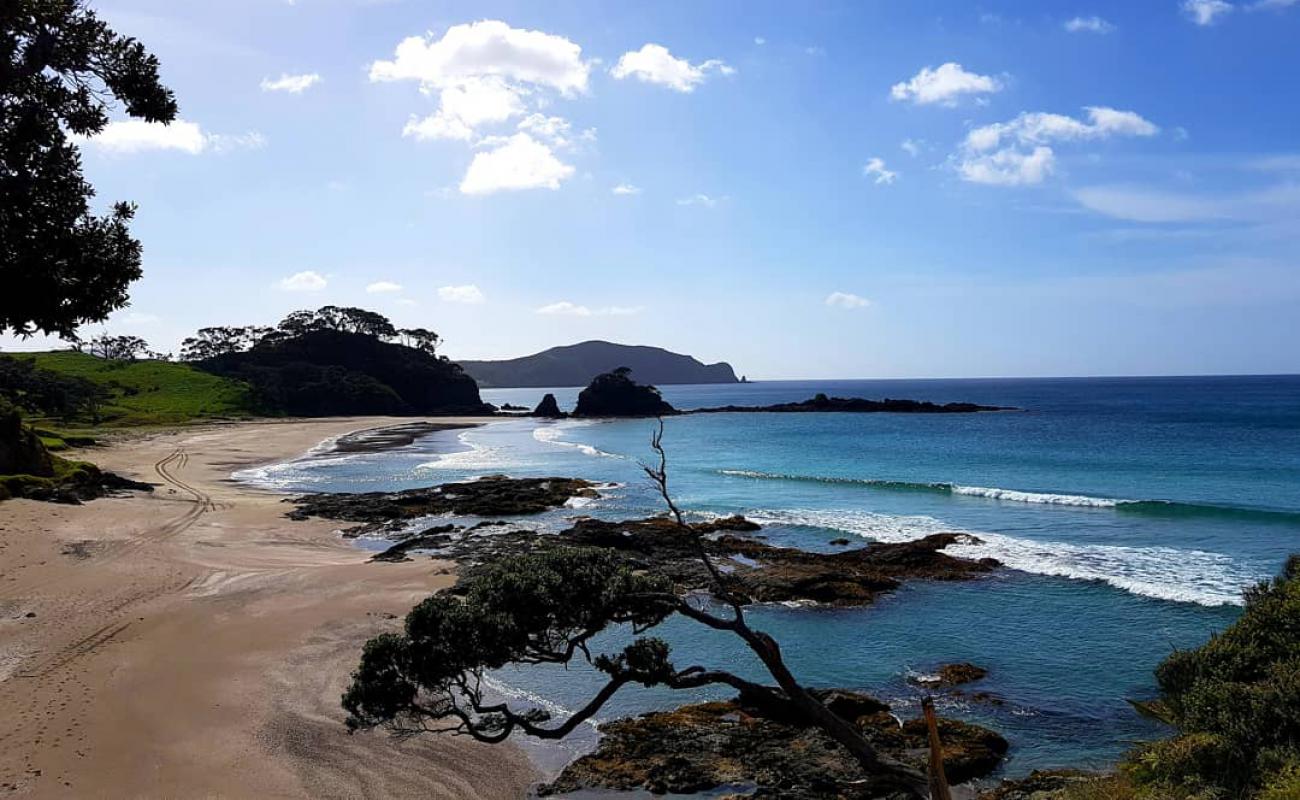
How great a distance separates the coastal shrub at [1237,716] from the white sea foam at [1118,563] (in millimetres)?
13362

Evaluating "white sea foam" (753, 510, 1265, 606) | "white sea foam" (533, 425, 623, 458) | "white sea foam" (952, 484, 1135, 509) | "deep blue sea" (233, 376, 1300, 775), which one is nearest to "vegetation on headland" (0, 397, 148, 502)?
"deep blue sea" (233, 376, 1300, 775)

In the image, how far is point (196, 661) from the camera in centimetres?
1809

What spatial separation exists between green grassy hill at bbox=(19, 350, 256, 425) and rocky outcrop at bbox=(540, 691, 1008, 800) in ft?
300

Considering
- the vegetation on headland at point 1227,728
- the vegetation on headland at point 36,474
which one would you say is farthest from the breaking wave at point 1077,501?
the vegetation on headland at point 36,474

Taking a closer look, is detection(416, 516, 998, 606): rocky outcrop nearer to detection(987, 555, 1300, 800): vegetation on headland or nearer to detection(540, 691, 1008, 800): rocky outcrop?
detection(540, 691, 1008, 800): rocky outcrop

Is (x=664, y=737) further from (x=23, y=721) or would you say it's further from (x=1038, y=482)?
(x=1038, y=482)

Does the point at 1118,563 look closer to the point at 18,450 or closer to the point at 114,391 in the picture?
the point at 18,450

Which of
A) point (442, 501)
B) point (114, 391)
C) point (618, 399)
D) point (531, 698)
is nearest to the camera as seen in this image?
point (531, 698)

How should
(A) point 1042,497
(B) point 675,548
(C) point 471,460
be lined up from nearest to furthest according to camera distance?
(B) point 675,548
(A) point 1042,497
(C) point 471,460

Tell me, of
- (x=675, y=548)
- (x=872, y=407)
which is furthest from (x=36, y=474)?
(x=872, y=407)

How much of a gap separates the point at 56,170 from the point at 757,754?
44.5 ft

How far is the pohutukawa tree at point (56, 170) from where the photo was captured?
8.41m

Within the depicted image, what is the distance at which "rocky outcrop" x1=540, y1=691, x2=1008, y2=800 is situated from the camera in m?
13.0

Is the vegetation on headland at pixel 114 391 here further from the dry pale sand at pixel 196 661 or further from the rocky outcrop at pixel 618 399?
the rocky outcrop at pixel 618 399
